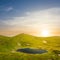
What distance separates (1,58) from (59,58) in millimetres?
59761

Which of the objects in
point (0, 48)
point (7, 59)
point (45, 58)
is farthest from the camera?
point (0, 48)

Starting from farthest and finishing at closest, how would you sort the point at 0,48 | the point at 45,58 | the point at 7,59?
the point at 0,48 < the point at 45,58 < the point at 7,59

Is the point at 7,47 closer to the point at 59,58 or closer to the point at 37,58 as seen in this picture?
the point at 37,58

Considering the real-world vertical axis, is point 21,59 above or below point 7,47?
below

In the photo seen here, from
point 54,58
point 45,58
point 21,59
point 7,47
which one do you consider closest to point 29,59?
point 21,59

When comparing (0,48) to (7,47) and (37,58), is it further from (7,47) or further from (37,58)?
(37,58)

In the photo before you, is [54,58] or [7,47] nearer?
[54,58]

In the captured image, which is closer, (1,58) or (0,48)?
(1,58)

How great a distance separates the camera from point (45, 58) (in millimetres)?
142750

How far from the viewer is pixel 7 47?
19525 cm

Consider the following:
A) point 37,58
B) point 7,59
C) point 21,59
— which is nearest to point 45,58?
point 37,58

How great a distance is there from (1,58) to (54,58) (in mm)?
54366

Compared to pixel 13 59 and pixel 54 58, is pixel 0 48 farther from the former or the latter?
pixel 54 58

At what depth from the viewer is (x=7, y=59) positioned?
133125mm
